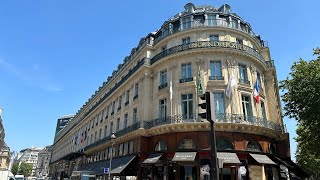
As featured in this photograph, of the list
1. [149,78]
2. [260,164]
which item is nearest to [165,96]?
[149,78]

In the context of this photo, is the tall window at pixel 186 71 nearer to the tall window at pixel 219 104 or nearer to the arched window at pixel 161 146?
the tall window at pixel 219 104

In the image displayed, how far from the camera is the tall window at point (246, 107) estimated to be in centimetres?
2078

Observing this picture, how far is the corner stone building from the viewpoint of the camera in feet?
63.3

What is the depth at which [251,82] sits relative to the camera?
22.3m

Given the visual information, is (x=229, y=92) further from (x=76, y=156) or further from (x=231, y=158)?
(x=76, y=156)

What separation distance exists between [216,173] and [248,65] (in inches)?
704

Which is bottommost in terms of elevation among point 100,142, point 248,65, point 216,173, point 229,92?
point 216,173

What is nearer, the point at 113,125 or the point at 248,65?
the point at 248,65

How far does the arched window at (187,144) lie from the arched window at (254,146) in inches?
166

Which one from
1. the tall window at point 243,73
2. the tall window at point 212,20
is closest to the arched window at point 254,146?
the tall window at point 243,73

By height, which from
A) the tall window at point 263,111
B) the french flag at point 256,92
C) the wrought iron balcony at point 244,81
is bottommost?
the tall window at point 263,111

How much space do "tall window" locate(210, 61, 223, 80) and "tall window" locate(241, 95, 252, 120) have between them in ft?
8.79

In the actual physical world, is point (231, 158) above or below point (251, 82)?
below

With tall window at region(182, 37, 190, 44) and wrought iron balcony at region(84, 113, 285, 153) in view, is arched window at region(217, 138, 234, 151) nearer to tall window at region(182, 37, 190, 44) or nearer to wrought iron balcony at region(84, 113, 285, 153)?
wrought iron balcony at region(84, 113, 285, 153)
